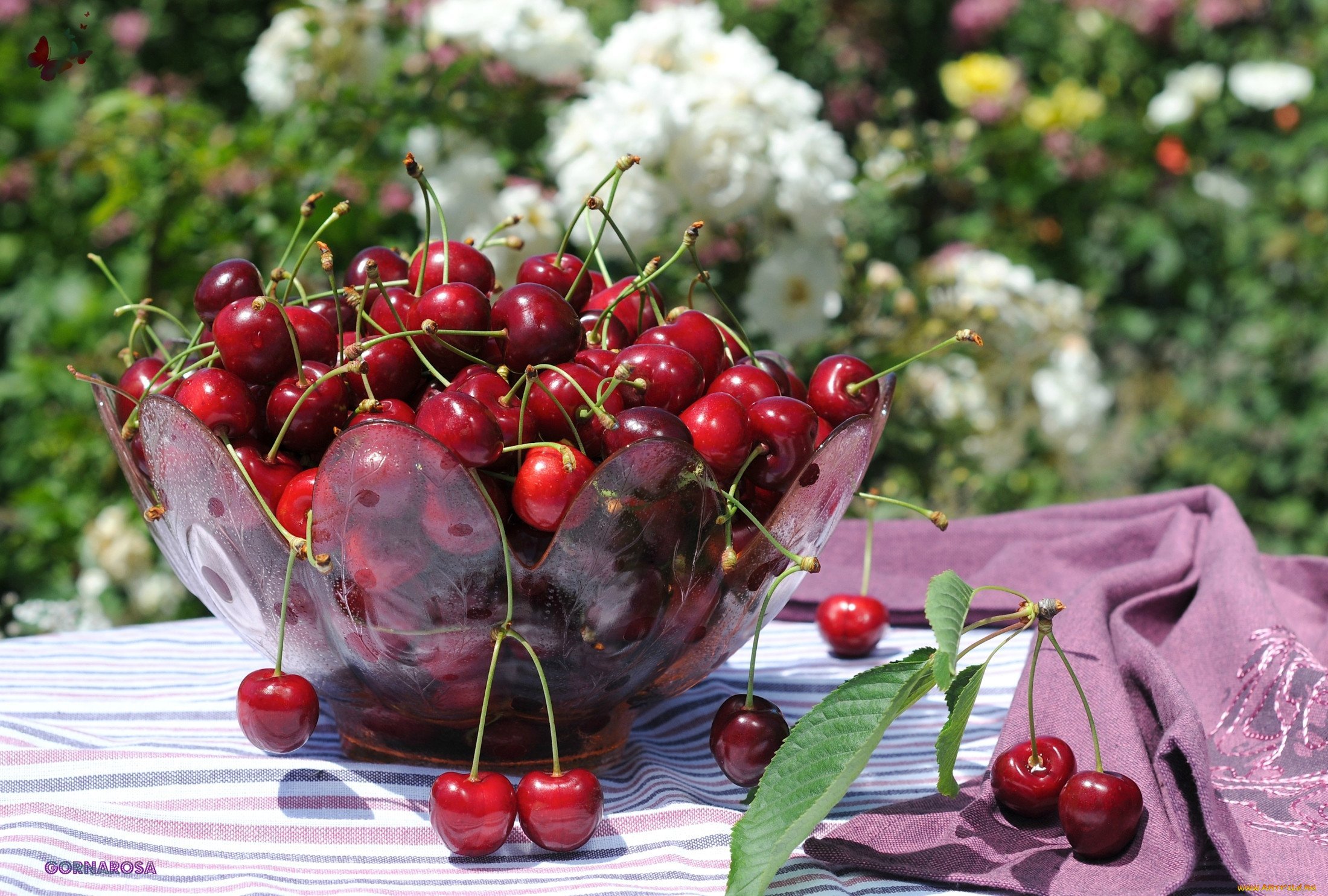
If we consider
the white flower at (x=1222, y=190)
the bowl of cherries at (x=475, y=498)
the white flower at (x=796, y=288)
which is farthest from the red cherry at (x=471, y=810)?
Answer: the white flower at (x=1222, y=190)

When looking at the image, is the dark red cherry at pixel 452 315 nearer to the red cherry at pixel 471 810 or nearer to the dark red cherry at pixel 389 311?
the dark red cherry at pixel 389 311

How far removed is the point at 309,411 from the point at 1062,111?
9.07 feet

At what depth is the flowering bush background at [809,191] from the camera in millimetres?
A: 1672

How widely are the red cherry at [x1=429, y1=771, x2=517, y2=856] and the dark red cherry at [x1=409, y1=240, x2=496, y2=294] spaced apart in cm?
31

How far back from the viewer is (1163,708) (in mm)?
739

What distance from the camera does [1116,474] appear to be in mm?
3039

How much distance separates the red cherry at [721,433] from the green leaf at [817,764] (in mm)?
135

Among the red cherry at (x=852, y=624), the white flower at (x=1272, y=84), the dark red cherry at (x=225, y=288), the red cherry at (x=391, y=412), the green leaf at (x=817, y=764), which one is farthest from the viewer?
the white flower at (x=1272, y=84)

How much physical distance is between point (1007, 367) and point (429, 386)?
5.53ft

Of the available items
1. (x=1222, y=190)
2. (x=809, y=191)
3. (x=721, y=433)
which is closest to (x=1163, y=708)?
(x=721, y=433)

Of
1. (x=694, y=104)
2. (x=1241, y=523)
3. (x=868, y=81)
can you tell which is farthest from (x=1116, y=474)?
(x=1241, y=523)

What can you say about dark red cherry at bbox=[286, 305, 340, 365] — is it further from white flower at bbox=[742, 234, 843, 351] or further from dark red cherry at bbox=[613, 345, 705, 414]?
white flower at bbox=[742, 234, 843, 351]

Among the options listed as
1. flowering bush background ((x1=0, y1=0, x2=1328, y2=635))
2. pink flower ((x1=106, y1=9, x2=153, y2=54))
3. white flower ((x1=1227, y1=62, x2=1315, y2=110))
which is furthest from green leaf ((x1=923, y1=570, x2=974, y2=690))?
white flower ((x1=1227, y1=62, x2=1315, y2=110))

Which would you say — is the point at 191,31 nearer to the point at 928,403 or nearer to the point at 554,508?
the point at 928,403
